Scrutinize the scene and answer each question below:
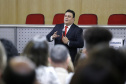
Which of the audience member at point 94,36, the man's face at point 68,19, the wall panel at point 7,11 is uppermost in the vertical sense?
the wall panel at point 7,11

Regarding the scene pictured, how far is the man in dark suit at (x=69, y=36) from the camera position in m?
4.37

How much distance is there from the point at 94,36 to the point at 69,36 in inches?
114

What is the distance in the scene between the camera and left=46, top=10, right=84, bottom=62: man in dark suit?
4.37m

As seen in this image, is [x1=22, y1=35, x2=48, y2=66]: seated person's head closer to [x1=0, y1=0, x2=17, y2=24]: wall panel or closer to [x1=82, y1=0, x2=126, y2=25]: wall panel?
[x1=82, y1=0, x2=126, y2=25]: wall panel

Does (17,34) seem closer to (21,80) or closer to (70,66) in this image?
(70,66)

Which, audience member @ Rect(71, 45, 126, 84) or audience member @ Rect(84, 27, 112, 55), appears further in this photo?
audience member @ Rect(84, 27, 112, 55)

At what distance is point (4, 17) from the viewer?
8.58 metres

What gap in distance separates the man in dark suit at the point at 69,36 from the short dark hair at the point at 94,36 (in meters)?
2.67

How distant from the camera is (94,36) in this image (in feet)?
5.25

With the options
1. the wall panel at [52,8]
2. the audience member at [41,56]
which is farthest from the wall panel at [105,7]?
the audience member at [41,56]

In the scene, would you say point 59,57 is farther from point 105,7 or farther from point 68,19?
point 105,7

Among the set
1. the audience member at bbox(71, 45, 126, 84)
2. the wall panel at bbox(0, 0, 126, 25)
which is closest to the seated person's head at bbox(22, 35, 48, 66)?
the audience member at bbox(71, 45, 126, 84)

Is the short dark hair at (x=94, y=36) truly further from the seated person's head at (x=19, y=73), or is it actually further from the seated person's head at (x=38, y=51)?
the seated person's head at (x=19, y=73)

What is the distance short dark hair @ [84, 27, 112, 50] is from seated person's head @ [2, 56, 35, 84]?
0.71 meters
